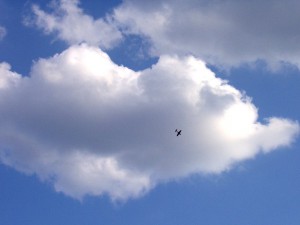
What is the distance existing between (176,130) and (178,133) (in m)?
2.86

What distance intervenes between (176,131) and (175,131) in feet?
4.79

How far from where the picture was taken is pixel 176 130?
144125mm

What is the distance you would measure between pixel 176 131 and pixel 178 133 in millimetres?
2205

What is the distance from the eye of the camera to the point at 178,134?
14350cm

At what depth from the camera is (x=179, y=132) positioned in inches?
5714

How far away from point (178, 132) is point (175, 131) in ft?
10.1

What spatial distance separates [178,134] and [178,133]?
47.4 inches

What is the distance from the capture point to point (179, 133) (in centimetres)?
14488

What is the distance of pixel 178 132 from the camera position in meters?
145

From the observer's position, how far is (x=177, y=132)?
144375mm

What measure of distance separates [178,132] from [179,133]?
3.68 ft

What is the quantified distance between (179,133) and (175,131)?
407cm

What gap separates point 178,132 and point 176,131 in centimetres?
183

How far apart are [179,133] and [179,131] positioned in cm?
154
